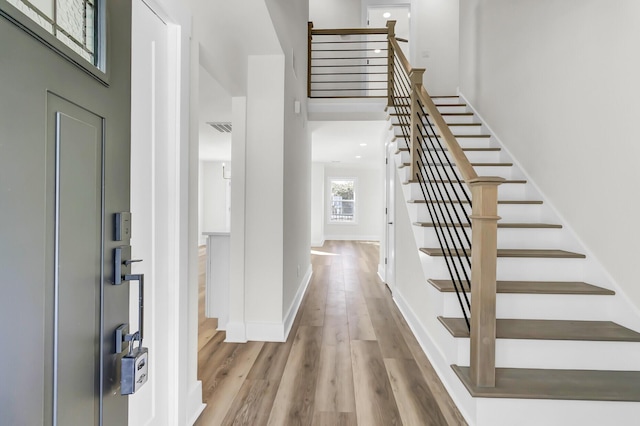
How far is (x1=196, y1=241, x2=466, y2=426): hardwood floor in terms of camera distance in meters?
1.70

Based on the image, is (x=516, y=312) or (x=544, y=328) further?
(x=516, y=312)

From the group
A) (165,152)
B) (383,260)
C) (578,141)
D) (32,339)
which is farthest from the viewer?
(383,260)

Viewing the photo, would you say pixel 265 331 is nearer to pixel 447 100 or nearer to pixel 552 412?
pixel 552 412

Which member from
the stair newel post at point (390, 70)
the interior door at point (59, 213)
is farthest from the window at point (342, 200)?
the interior door at point (59, 213)

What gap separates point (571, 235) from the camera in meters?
2.31

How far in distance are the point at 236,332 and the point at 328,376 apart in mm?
948

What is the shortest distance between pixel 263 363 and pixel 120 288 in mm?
1780

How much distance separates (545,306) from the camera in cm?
197

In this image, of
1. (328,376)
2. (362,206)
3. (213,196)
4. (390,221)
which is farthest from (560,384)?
(213,196)

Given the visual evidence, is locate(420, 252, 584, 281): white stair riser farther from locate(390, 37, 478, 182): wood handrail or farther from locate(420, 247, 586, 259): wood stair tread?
locate(390, 37, 478, 182): wood handrail

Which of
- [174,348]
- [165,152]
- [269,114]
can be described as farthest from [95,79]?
[269,114]

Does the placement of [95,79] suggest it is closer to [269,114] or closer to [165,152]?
[165,152]

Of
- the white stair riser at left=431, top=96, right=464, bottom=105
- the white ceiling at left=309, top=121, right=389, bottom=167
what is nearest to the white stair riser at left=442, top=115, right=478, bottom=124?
the white stair riser at left=431, top=96, right=464, bottom=105

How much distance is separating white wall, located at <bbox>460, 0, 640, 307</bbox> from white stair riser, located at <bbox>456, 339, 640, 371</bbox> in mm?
345
